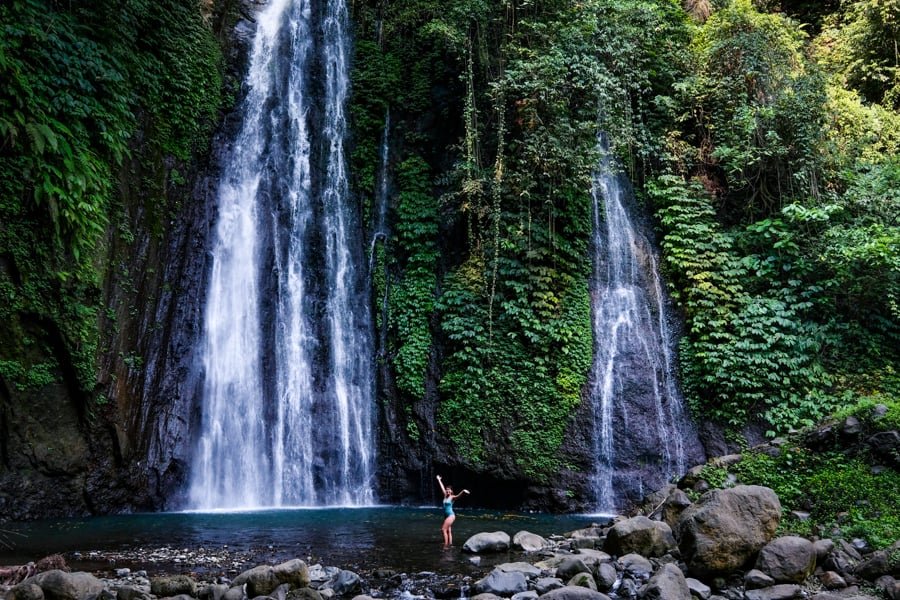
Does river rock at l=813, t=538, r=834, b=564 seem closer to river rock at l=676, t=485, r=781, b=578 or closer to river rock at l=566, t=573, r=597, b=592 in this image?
river rock at l=676, t=485, r=781, b=578

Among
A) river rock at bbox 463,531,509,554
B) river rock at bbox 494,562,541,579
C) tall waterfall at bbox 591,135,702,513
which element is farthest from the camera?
tall waterfall at bbox 591,135,702,513

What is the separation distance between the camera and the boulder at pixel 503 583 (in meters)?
6.44

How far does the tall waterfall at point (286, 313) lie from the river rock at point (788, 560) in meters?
9.19

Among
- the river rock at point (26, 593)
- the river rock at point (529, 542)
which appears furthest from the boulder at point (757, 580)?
the river rock at point (26, 593)

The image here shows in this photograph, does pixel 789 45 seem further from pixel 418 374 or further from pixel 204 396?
pixel 204 396

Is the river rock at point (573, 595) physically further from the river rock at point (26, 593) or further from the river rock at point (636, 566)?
the river rock at point (26, 593)

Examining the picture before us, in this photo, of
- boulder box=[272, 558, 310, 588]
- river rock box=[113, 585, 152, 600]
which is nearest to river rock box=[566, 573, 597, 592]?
boulder box=[272, 558, 310, 588]

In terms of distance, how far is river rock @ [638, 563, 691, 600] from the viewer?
6.07 m

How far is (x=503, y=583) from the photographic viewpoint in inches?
257

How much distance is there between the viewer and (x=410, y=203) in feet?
53.2

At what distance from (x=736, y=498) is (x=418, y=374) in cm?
855

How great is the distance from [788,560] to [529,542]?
331 cm

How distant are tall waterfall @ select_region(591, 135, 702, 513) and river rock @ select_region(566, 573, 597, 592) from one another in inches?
252

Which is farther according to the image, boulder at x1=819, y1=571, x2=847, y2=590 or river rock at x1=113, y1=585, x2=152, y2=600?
boulder at x1=819, y1=571, x2=847, y2=590
